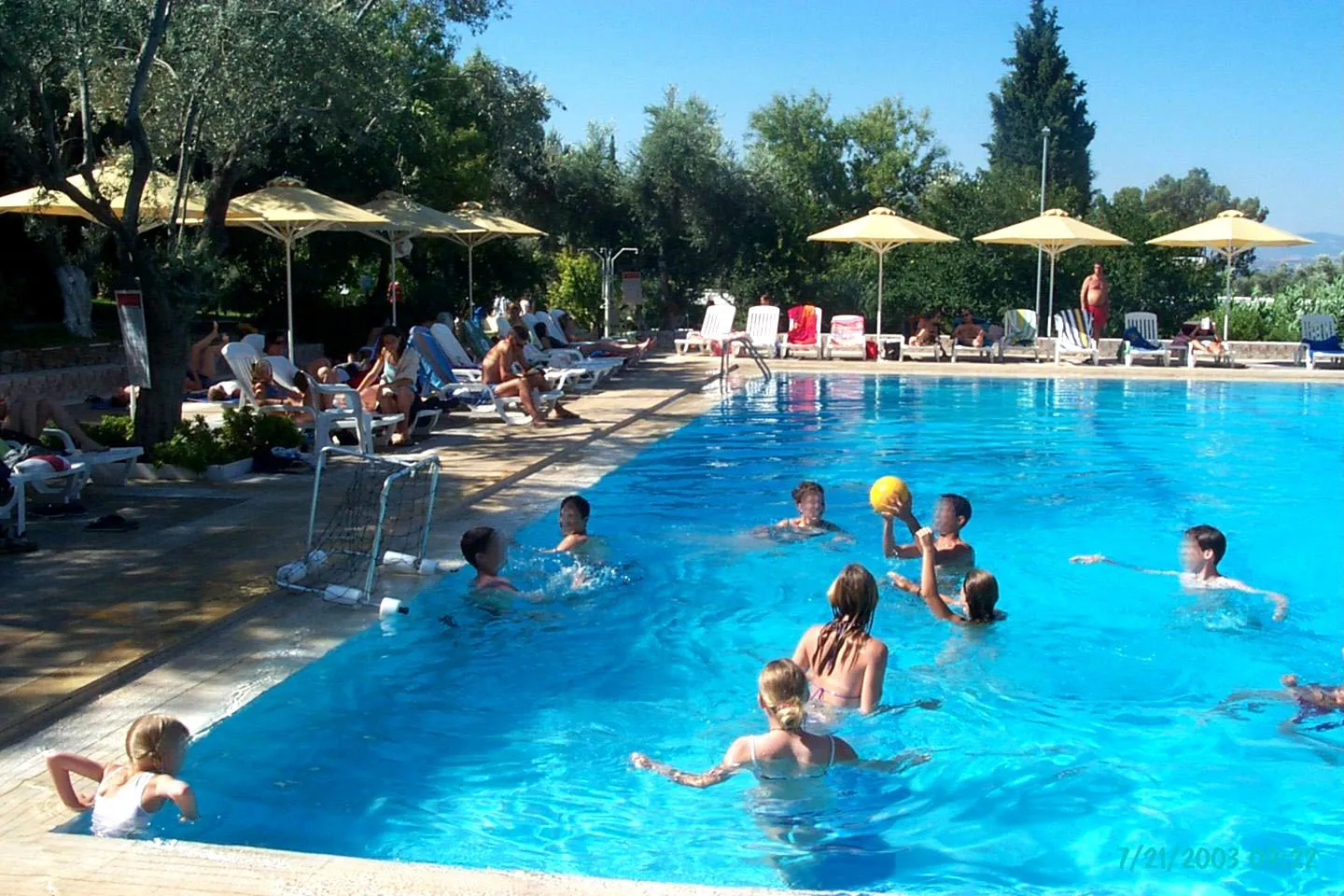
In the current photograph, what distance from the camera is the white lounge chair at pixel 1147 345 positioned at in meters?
21.8

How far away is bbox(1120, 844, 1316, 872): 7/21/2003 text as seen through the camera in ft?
15.9

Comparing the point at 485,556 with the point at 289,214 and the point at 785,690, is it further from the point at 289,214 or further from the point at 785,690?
the point at 289,214

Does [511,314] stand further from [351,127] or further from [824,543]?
[824,543]

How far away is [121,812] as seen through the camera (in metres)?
4.27

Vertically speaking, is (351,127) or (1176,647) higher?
(351,127)

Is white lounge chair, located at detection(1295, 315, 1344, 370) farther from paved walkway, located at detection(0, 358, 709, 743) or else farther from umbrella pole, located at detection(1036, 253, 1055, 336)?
paved walkway, located at detection(0, 358, 709, 743)

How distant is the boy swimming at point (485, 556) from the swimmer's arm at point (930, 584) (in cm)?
236

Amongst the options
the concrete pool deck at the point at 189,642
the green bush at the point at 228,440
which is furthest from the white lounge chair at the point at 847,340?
the green bush at the point at 228,440

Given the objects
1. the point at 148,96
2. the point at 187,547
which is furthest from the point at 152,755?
the point at 148,96

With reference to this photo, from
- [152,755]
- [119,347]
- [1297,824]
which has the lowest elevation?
[1297,824]

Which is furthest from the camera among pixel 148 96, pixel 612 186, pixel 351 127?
pixel 612 186

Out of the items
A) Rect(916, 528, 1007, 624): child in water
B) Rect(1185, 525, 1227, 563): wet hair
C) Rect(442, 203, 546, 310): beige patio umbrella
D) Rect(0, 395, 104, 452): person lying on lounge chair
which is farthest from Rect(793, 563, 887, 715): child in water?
Rect(442, 203, 546, 310): beige patio umbrella

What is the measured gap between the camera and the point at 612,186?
91.6ft

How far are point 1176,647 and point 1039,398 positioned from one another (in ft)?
37.4
